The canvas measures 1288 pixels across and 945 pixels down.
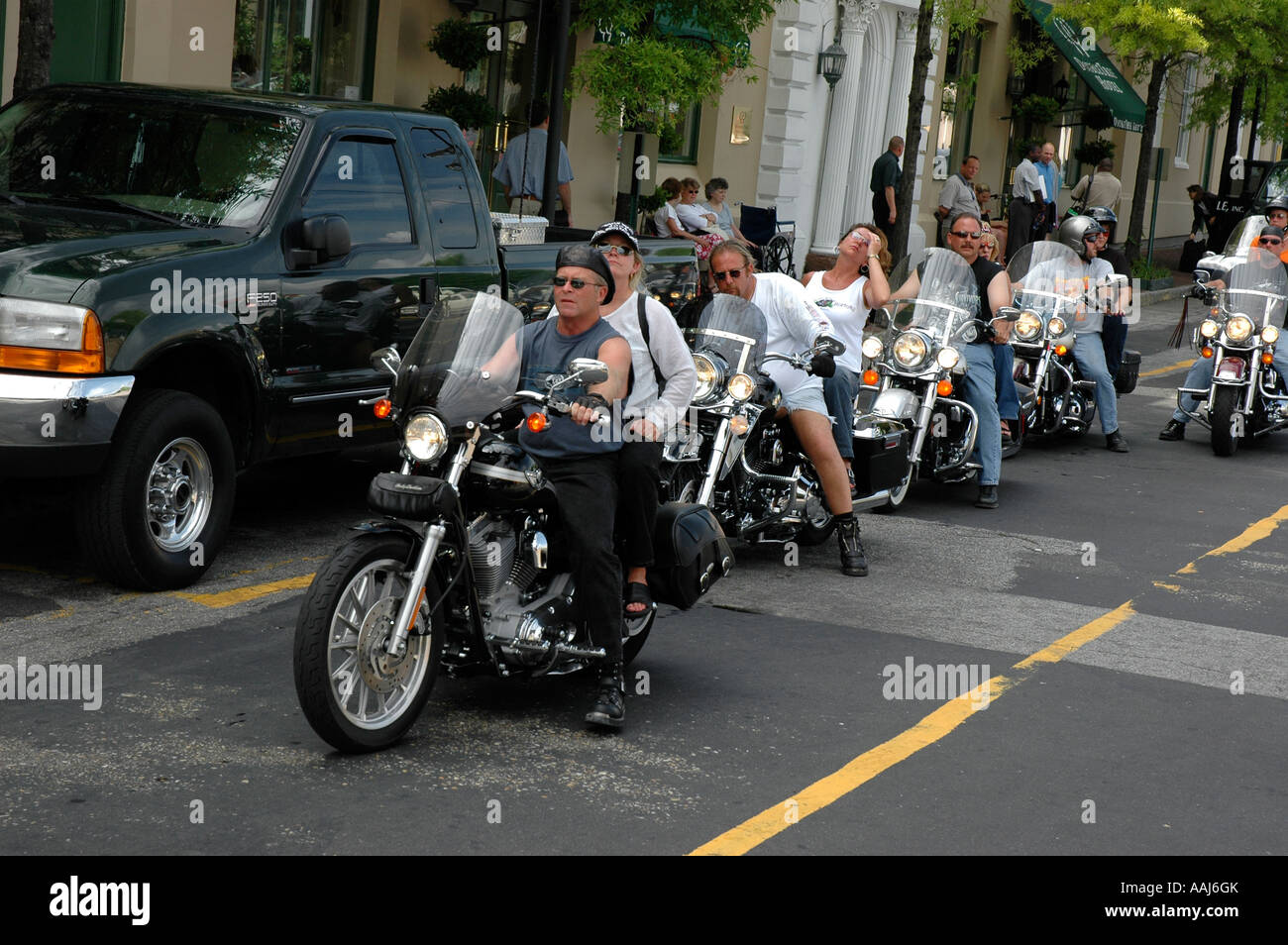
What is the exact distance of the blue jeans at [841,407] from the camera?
9211mm

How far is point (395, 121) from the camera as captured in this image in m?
8.96

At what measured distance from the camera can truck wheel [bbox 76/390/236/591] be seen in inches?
279

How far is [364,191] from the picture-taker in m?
8.64

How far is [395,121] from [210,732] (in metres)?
4.28

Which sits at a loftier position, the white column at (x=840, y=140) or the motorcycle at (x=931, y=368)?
the white column at (x=840, y=140)

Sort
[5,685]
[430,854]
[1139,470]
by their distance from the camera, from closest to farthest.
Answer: [430,854] → [5,685] → [1139,470]

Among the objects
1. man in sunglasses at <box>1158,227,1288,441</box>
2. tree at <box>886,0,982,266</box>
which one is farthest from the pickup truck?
tree at <box>886,0,982,266</box>

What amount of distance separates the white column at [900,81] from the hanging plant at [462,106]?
11.2 m

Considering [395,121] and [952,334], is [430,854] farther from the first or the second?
[952,334]

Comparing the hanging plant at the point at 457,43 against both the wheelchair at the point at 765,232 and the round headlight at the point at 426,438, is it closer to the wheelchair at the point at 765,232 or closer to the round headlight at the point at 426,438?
the wheelchair at the point at 765,232

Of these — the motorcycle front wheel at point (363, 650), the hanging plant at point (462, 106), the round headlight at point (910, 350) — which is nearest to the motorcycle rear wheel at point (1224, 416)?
the round headlight at point (910, 350)

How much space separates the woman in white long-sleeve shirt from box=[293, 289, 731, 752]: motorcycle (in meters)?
0.25

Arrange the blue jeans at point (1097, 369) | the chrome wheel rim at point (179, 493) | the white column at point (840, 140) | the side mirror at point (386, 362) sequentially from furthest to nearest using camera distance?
the white column at point (840, 140) < the blue jeans at point (1097, 369) < the chrome wheel rim at point (179, 493) < the side mirror at point (386, 362)
